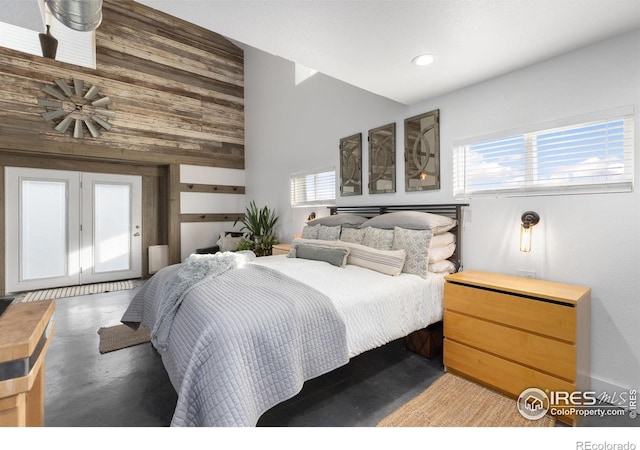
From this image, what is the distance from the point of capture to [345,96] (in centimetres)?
381

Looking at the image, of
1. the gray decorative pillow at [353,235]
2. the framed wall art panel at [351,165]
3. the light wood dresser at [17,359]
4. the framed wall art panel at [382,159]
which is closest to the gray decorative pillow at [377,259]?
the gray decorative pillow at [353,235]

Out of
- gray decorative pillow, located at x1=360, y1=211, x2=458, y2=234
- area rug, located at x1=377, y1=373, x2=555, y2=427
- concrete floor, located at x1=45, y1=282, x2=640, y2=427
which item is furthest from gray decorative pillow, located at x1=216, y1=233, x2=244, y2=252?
area rug, located at x1=377, y1=373, x2=555, y2=427

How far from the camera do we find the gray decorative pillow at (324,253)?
8.81 ft

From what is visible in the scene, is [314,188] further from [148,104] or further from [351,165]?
[148,104]

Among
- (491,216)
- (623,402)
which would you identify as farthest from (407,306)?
(623,402)

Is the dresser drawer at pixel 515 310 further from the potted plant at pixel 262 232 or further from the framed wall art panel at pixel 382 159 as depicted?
the potted plant at pixel 262 232

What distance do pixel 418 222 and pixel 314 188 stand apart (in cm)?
213

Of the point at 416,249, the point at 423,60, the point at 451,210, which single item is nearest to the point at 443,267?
the point at 416,249

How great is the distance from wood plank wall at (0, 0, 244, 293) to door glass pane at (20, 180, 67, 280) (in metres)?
0.25

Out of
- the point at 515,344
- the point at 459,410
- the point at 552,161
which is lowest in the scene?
the point at 459,410

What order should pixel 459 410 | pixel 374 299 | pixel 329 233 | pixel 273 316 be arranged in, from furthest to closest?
1. pixel 329 233
2. pixel 374 299
3. pixel 459 410
4. pixel 273 316

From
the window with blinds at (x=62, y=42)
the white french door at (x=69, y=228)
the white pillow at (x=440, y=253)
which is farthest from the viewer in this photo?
the white french door at (x=69, y=228)

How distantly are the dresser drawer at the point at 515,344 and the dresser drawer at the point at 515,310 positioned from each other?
0.14 feet

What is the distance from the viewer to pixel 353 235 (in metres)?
2.98
